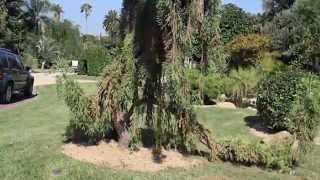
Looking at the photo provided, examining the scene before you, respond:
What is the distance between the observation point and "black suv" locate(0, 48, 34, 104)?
61.5ft

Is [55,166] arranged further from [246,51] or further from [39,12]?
[39,12]

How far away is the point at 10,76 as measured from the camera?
63.5 feet

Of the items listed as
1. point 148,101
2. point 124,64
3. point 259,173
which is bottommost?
point 259,173

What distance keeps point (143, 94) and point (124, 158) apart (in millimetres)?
1142

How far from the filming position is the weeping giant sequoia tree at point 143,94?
8508 millimetres

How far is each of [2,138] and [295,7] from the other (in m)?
33.6

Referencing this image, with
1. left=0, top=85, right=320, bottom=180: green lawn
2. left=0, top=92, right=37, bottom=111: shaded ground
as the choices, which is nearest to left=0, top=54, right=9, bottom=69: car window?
left=0, top=92, right=37, bottom=111: shaded ground

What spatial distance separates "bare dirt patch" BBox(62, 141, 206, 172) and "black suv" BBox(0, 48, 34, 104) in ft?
34.0

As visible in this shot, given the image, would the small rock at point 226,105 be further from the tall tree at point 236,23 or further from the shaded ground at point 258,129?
the tall tree at point 236,23

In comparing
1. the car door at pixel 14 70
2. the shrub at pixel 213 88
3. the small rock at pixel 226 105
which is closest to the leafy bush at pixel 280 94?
the small rock at pixel 226 105

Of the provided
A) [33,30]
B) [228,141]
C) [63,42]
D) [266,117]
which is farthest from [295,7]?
[63,42]

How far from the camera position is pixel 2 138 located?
10.2 meters

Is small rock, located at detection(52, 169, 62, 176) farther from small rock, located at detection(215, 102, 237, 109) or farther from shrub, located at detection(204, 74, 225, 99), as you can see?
shrub, located at detection(204, 74, 225, 99)

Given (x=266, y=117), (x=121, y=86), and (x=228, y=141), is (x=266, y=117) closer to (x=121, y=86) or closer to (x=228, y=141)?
(x=228, y=141)
